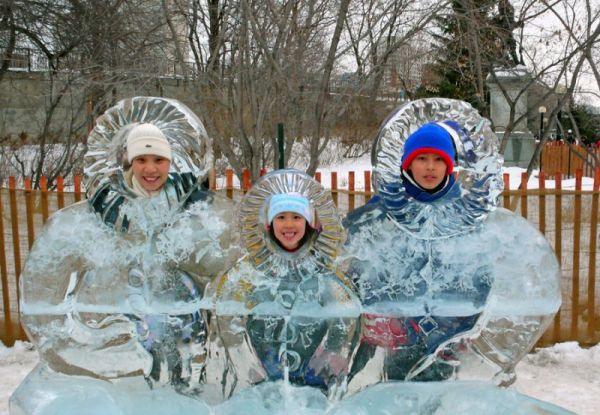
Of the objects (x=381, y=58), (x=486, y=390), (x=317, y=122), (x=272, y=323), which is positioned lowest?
(x=486, y=390)

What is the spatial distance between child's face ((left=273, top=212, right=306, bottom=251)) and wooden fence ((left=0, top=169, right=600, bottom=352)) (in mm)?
2086

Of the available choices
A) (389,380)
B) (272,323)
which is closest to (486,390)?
(389,380)

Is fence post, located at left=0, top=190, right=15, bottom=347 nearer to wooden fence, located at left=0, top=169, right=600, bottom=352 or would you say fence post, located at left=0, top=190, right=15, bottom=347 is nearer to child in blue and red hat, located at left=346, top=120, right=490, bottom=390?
wooden fence, located at left=0, top=169, right=600, bottom=352

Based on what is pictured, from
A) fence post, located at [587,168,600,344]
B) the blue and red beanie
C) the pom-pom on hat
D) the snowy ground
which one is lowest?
the snowy ground

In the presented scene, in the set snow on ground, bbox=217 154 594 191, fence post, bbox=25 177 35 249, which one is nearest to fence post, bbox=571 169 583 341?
fence post, bbox=25 177 35 249

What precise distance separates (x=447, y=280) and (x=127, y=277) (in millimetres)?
1288

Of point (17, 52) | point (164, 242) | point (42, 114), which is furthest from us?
point (42, 114)

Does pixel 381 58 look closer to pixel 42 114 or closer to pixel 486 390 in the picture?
pixel 486 390

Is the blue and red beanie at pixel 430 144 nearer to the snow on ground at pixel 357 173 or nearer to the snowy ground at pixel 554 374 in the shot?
the snowy ground at pixel 554 374

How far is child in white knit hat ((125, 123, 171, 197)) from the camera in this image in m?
2.69

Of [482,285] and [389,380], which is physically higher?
Answer: [482,285]

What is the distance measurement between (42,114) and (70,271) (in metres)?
10.6

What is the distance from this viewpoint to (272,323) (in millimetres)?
2613

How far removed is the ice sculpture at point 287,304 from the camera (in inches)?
102
